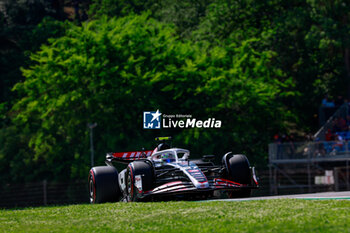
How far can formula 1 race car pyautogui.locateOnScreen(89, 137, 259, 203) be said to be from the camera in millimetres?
16312

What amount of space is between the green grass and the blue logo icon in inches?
813

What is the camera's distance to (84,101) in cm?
3509

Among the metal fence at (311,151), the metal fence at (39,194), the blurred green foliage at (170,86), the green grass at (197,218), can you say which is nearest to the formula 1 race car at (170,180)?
the green grass at (197,218)

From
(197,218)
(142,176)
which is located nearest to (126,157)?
(142,176)

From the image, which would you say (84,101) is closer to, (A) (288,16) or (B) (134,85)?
(B) (134,85)

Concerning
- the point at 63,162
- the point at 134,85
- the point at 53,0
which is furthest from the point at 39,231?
the point at 53,0

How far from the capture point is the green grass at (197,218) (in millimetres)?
10204

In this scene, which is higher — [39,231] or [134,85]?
[134,85]

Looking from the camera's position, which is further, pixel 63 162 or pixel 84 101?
pixel 63 162

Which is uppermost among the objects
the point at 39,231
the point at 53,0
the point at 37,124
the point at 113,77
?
the point at 53,0

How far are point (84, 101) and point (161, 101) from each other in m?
4.28

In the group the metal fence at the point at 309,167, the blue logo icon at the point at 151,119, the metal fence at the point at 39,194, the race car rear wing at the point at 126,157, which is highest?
the blue logo icon at the point at 151,119

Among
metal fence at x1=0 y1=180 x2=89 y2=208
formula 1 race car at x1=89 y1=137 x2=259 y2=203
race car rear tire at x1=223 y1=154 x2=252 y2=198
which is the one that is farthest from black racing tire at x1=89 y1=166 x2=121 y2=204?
metal fence at x1=0 y1=180 x2=89 y2=208

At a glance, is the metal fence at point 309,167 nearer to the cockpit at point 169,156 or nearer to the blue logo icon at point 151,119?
the blue logo icon at point 151,119
